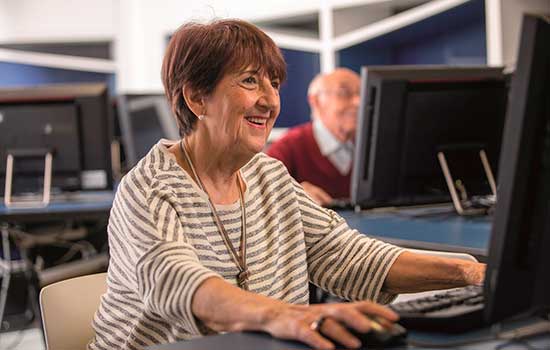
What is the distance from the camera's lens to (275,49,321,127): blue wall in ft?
17.6

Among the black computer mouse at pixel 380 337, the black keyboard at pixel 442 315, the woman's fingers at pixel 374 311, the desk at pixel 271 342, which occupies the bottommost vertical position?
the desk at pixel 271 342

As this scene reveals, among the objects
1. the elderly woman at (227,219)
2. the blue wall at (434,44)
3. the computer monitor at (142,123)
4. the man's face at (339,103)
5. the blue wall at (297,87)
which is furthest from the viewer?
the blue wall at (297,87)

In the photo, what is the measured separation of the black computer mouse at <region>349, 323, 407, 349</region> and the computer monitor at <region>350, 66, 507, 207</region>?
54.3 inches

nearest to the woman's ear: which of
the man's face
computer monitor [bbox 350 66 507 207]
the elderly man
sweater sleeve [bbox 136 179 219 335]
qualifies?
sweater sleeve [bbox 136 179 219 335]

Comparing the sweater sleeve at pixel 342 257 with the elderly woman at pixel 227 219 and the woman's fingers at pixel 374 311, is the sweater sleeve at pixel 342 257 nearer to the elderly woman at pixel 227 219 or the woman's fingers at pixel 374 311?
the elderly woman at pixel 227 219

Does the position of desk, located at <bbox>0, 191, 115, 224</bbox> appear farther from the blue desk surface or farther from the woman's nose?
the woman's nose

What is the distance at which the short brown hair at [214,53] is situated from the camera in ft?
4.80

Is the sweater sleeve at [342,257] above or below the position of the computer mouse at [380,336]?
below

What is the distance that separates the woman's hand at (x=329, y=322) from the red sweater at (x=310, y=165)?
2.25 metres

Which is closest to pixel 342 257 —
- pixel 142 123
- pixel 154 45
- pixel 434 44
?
pixel 142 123

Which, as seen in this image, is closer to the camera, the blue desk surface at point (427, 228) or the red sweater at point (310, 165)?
the blue desk surface at point (427, 228)

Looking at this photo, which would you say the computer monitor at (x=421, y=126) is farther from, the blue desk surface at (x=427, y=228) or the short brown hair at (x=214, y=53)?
the short brown hair at (x=214, y=53)

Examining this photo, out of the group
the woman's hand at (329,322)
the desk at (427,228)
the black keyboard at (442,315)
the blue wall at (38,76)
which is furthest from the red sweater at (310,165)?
the blue wall at (38,76)

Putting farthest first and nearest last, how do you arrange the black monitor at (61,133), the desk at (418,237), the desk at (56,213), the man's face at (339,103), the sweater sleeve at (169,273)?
the man's face at (339,103)
the black monitor at (61,133)
the desk at (56,213)
the sweater sleeve at (169,273)
the desk at (418,237)
